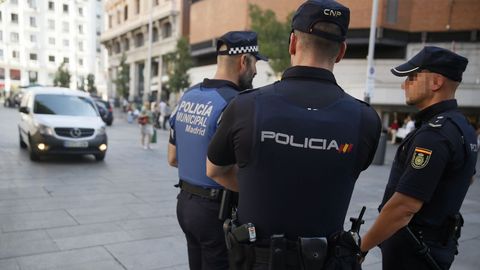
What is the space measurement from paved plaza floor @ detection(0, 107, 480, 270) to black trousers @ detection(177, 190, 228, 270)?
1.71 meters

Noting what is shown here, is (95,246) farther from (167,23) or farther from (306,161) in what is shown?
(167,23)

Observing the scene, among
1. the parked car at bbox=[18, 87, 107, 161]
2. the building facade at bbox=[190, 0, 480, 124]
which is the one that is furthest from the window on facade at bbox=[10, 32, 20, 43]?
the parked car at bbox=[18, 87, 107, 161]

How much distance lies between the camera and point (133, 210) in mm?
6391

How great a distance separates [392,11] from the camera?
2611cm

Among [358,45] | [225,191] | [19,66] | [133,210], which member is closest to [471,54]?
[358,45]

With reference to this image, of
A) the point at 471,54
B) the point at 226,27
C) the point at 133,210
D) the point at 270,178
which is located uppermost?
the point at 226,27

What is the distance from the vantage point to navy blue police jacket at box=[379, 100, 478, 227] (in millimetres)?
2174

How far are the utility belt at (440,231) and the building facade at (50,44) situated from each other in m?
48.0

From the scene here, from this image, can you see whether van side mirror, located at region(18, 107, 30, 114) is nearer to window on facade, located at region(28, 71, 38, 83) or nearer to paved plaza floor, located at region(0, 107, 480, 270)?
paved plaza floor, located at region(0, 107, 480, 270)

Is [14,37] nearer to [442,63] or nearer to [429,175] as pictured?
[442,63]

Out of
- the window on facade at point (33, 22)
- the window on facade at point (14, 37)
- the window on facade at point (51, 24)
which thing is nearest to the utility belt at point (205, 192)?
the window on facade at point (33, 22)

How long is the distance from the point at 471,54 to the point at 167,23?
96.6 ft

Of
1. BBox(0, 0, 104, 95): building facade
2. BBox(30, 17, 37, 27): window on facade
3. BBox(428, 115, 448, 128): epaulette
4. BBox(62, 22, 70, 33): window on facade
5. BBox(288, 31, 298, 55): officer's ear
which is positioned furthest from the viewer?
BBox(62, 22, 70, 33): window on facade

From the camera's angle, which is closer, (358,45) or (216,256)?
(216,256)
